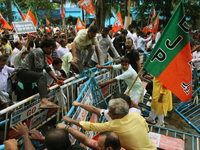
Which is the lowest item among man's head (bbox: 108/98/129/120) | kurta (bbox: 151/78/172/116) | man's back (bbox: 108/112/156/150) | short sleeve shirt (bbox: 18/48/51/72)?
kurta (bbox: 151/78/172/116)

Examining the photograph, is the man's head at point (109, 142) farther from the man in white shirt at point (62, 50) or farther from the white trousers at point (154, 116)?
the man in white shirt at point (62, 50)

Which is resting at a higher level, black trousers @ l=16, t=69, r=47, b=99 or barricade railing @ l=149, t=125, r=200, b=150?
black trousers @ l=16, t=69, r=47, b=99

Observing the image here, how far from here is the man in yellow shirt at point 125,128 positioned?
2.06 meters

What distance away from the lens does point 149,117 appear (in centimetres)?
465

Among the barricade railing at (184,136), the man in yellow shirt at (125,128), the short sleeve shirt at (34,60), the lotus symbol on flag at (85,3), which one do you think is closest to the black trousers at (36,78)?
the short sleeve shirt at (34,60)

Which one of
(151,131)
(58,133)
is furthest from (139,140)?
(151,131)

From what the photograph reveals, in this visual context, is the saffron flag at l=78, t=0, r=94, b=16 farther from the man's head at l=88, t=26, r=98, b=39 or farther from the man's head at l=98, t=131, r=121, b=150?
the man's head at l=98, t=131, r=121, b=150

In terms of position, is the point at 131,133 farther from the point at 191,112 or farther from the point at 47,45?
the point at 191,112

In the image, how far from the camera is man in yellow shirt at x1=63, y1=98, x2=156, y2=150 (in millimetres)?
2059

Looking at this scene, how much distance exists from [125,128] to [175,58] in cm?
155

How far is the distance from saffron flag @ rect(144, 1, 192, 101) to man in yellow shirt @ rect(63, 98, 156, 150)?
1.11m

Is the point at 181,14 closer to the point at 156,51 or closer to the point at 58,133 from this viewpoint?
the point at 156,51

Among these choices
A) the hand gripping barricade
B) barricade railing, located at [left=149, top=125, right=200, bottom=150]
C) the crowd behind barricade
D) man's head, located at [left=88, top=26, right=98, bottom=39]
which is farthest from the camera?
the hand gripping barricade

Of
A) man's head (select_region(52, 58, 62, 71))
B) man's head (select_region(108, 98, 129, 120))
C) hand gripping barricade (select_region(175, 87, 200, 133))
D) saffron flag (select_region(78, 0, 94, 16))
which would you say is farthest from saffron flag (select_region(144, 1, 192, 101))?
saffron flag (select_region(78, 0, 94, 16))
